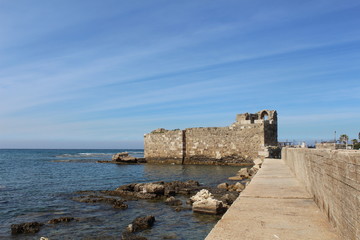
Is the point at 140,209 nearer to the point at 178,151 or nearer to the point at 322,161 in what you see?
the point at 322,161

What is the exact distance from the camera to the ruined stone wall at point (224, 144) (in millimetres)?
27719

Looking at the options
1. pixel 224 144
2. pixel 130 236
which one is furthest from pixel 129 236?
pixel 224 144

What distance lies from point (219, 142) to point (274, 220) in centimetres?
2610

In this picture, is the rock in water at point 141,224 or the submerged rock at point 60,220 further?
the submerged rock at point 60,220

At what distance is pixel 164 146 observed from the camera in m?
32.8

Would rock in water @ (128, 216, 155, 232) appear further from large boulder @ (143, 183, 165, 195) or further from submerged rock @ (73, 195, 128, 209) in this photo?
large boulder @ (143, 183, 165, 195)

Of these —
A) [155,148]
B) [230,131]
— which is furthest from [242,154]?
[155,148]

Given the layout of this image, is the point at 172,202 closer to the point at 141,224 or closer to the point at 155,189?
the point at 155,189

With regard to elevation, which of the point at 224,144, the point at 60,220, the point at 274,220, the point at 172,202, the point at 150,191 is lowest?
the point at 60,220

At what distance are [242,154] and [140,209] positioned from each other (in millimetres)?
18881

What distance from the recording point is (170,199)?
12.1m

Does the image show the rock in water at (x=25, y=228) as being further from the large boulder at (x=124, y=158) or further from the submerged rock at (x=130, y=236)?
the large boulder at (x=124, y=158)

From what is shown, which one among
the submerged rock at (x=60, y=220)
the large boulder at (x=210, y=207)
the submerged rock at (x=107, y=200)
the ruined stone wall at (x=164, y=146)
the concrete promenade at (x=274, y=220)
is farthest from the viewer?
the ruined stone wall at (x=164, y=146)

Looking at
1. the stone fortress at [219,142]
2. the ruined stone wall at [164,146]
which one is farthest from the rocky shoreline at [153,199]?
the ruined stone wall at [164,146]
